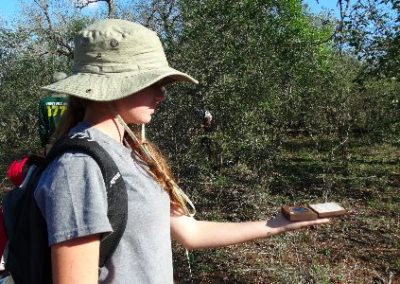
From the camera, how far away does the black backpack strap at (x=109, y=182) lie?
1096 mm

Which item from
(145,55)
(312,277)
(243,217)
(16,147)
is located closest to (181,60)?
(243,217)

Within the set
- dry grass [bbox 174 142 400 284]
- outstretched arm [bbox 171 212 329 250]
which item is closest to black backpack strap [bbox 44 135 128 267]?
outstretched arm [bbox 171 212 329 250]

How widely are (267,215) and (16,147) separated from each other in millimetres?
6519

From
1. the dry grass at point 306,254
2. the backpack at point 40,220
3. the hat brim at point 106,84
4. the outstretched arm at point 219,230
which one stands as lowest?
the dry grass at point 306,254

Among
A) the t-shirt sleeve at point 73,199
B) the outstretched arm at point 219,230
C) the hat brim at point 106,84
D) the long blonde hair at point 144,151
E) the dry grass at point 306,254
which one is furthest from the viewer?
the dry grass at point 306,254

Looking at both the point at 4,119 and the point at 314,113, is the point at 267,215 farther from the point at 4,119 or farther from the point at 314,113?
the point at 4,119

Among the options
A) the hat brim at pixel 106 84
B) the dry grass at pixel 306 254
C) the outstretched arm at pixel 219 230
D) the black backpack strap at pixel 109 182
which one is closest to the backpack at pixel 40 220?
the black backpack strap at pixel 109 182

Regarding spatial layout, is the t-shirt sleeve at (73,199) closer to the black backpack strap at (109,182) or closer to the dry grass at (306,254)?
the black backpack strap at (109,182)

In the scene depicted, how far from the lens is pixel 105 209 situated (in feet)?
3.51

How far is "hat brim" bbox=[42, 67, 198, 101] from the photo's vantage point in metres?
1.21

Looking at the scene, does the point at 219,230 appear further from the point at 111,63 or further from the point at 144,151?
the point at 111,63

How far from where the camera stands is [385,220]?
597 cm

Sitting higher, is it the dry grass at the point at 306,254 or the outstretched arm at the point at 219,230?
the outstretched arm at the point at 219,230

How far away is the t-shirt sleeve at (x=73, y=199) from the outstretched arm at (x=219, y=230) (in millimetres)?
610
